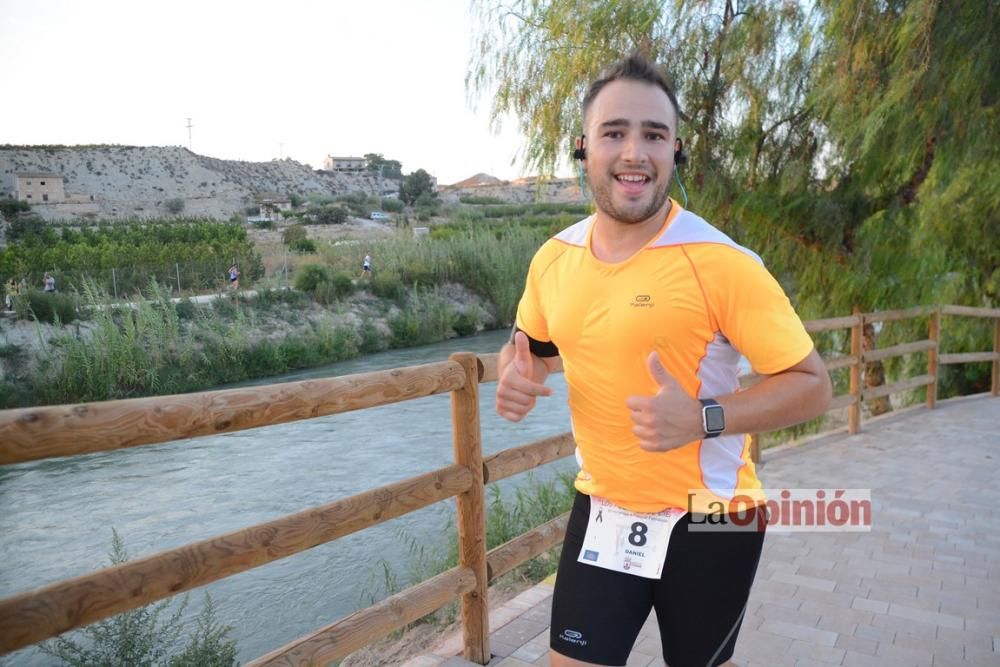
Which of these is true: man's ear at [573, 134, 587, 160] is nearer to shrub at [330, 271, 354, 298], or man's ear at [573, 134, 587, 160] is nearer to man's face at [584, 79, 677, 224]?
man's face at [584, 79, 677, 224]

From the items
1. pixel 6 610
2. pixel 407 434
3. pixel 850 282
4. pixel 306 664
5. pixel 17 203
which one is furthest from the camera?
pixel 17 203

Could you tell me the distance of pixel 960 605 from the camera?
353cm

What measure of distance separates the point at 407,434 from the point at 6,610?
1095 cm

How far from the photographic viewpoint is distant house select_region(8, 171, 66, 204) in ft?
169

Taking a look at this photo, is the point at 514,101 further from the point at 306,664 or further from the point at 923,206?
the point at 306,664

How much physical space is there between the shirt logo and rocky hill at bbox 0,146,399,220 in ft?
180

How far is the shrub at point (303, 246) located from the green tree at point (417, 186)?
37.7 metres

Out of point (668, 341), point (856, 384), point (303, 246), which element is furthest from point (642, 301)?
point (303, 246)

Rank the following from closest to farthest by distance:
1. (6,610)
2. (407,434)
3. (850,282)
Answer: (6,610)
(850,282)
(407,434)

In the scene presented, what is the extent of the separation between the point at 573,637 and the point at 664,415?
0.62 metres

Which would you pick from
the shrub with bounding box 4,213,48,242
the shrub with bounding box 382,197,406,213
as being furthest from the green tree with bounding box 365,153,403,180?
the shrub with bounding box 4,213,48,242

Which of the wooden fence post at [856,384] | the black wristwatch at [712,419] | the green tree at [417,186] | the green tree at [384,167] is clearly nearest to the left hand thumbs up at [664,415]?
the black wristwatch at [712,419]

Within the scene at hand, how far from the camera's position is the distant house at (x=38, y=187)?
51562mm

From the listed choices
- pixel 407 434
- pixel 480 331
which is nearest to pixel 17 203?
pixel 480 331
